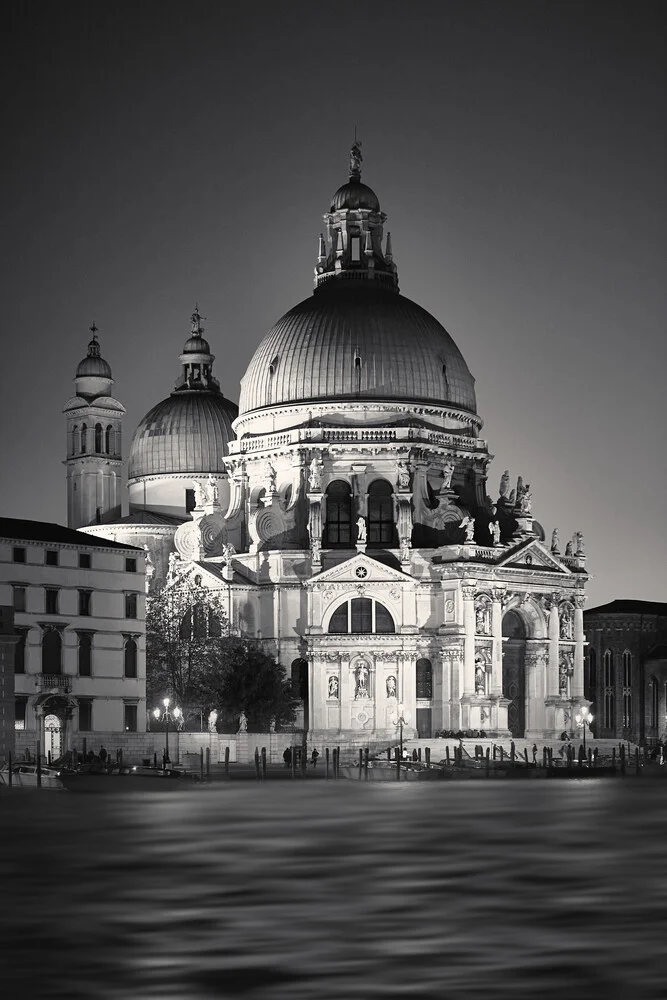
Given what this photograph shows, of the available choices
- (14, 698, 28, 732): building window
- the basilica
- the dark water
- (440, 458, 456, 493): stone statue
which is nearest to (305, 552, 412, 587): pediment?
the basilica

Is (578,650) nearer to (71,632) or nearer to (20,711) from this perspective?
(71,632)

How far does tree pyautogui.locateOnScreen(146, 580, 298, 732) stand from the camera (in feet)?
281

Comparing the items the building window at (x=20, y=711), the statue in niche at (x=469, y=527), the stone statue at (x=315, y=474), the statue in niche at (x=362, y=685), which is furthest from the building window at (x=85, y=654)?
the statue in niche at (x=469, y=527)

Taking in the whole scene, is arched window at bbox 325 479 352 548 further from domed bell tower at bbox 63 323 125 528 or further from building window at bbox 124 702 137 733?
building window at bbox 124 702 137 733

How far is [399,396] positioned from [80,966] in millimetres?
73765

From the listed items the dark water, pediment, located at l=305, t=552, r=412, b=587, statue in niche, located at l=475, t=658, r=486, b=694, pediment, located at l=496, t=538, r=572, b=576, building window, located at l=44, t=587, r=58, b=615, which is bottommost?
A: the dark water

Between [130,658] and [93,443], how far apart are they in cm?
3038

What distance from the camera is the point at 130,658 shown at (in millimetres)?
77875

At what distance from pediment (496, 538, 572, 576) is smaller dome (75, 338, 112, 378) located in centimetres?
2526

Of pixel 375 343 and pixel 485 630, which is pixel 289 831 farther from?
pixel 375 343

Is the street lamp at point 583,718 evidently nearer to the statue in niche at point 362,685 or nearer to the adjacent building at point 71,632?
the statue in niche at point 362,685

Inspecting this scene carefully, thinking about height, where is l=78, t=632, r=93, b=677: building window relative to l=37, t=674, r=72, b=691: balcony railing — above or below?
above

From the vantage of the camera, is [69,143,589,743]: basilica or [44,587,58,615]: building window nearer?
[44,587,58,615]: building window

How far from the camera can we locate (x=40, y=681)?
72.6 m
